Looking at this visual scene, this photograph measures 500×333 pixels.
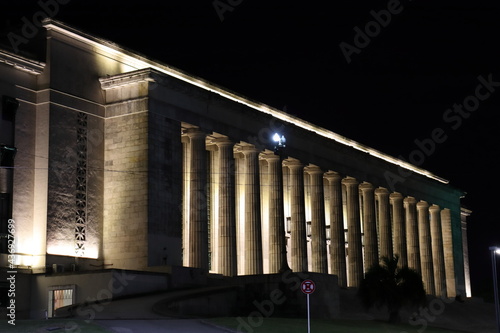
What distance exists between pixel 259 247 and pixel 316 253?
9.19m

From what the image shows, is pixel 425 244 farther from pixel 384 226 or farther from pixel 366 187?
pixel 366 187

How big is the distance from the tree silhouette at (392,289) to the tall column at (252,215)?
10.6 meters

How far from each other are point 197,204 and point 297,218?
1325 cm

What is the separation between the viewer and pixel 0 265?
43594mm

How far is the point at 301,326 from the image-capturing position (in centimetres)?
3628

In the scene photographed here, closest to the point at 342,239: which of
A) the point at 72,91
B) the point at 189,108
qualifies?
the point at 189,108

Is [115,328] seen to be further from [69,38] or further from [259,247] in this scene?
[259,247]

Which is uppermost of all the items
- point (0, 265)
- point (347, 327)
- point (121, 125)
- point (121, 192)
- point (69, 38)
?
point (69, 38)

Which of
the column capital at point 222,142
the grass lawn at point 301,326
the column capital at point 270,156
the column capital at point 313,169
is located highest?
the column capital at point 222,142

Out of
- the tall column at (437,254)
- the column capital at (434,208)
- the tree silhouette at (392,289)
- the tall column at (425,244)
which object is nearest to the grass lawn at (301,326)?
the tree silhouette at (392,289)

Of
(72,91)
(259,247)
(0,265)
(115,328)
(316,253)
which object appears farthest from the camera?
(316,253)

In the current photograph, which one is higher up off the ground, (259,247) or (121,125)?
(121,125)

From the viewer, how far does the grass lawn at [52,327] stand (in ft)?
90.8

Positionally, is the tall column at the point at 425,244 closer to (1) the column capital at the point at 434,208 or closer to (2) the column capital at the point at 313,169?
(1) the column capital at the point at 434,208
